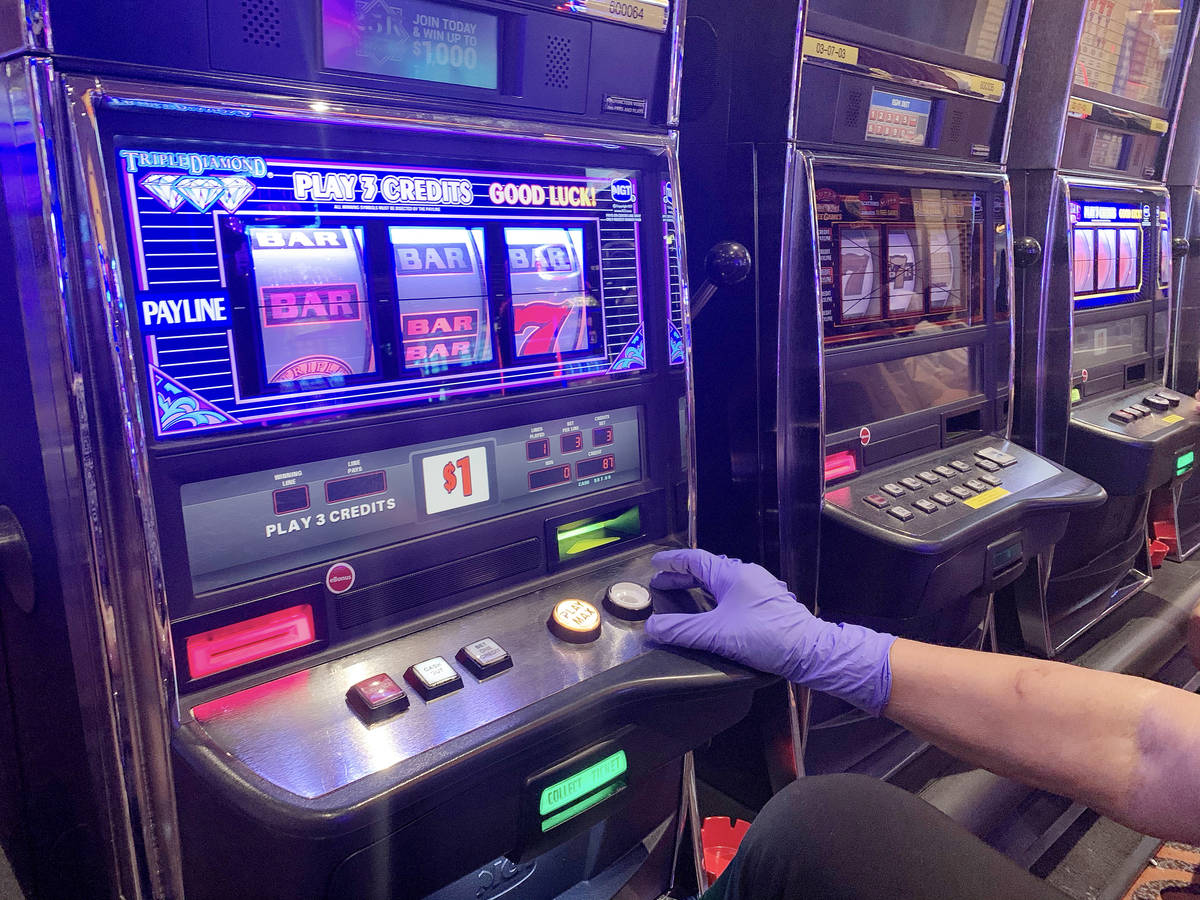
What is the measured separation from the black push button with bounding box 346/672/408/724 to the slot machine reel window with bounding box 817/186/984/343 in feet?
4.38

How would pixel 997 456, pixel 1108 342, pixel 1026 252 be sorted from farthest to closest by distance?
pixel 1108 342 → pixel 1026 252 → pixel 997 456

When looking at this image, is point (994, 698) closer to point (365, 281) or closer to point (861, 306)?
point (861, 306)

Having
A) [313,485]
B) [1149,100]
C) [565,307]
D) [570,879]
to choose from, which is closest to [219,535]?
[313,485]

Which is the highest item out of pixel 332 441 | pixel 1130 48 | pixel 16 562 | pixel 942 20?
pixel 1130 48

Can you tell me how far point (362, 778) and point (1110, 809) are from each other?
3.89 feet

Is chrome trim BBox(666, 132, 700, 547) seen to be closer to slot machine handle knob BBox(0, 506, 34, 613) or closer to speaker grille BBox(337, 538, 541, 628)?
speaker grille BBox(337, 538, 541, 628)

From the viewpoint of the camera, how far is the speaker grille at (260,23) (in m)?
1.10

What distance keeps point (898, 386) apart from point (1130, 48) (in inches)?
79.0

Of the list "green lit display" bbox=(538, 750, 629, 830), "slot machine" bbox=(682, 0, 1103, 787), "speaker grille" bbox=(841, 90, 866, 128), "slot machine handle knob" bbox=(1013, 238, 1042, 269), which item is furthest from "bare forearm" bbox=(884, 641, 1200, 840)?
"slot machine handle knob" bbox=(1013, 238, 1042, 269)

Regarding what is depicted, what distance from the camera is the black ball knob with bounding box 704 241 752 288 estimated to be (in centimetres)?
184

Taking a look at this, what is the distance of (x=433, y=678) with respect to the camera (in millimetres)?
1183

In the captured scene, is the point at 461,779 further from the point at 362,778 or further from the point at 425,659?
the point at 425,659

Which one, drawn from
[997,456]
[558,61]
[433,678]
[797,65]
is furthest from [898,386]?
[433,678]

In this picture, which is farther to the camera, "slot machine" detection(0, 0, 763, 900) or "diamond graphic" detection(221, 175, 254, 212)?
"diamond graphic" detection(221, 175, 254, 212)
